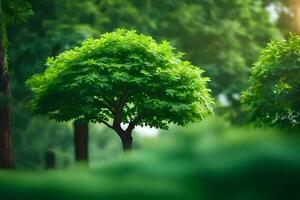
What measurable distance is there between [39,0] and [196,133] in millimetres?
22650

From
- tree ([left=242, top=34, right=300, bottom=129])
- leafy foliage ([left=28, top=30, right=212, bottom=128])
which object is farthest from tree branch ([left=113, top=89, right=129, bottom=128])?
tree ([left=242, top=34, right=300, bottom=129])

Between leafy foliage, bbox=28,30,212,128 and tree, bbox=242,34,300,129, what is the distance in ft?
6.35

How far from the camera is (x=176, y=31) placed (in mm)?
27922

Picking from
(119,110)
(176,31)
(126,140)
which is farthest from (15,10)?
(176,31)

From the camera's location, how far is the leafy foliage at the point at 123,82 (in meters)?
15.1

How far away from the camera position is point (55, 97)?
15.5 meters

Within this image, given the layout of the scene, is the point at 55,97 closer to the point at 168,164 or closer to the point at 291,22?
the point at 168,164

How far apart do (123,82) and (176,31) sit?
13.1 m

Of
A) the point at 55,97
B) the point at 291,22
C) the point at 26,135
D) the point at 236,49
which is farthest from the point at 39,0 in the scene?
the point at 26,135

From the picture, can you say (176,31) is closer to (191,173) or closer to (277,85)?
(277,85)

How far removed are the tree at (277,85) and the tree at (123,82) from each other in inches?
77.0

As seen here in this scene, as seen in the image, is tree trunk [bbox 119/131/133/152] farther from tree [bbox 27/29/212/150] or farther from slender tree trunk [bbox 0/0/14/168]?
slender tree trunk [bbox 0/0/14/168]

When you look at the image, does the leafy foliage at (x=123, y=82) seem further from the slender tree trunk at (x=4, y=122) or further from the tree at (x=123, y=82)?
the slender tree trunk at (x=4, y=122)

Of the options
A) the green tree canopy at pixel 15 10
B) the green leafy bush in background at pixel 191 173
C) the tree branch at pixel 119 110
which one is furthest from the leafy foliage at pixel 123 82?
the green leafy bush in background at pixel 191 173
